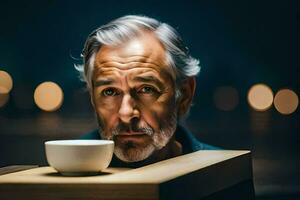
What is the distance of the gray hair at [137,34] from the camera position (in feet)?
11.3

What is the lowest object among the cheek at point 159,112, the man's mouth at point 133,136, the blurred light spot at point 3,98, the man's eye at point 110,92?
the man's mouth at point 133,136

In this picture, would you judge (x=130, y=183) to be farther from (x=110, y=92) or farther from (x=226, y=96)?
(x=226, y=96)

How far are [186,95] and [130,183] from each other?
1875 mm

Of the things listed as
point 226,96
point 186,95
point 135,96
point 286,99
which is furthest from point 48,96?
point 286,99

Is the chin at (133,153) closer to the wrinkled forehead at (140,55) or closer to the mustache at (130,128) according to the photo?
the mustache at (130,128)

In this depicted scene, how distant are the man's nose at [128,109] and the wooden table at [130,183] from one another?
2.96 feet

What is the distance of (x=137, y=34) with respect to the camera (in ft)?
11.3

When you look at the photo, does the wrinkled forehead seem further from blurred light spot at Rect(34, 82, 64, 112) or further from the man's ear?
blurred light spot at Rect(34, 82, 64, 112)

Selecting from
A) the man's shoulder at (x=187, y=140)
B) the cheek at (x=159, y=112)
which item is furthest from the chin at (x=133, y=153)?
the man's shoulder at (x=187, y=140)

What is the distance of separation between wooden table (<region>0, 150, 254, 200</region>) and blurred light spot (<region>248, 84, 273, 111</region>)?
1.31 metres

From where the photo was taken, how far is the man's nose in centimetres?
328

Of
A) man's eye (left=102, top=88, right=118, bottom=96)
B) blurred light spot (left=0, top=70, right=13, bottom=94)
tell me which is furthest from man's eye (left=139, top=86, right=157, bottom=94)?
blurred light spot (left=0, top=70, right=13, bottom=94)

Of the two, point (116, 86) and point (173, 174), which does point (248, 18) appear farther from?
point (173, 174)

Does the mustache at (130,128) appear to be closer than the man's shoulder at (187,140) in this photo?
Yes
